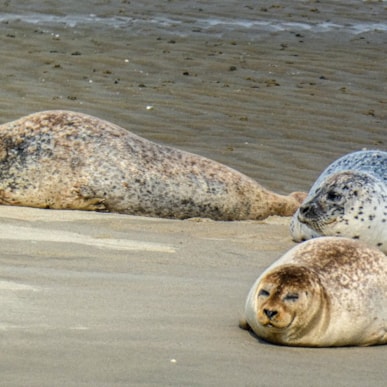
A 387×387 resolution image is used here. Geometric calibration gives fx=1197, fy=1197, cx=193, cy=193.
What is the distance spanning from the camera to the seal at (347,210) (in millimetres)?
6172

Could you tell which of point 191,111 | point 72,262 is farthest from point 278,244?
point 191,111

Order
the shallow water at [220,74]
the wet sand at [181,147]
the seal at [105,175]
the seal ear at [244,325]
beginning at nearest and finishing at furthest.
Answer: the wet sand at [181,147] < the seal ear at [244,325] < the seal at [105,175] < the shallow water at [220,74]

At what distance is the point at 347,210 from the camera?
6.22m

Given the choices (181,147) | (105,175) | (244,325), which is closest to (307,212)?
(105,175)

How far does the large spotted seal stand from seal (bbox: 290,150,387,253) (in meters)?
1.87

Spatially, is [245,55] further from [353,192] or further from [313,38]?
[353,192]

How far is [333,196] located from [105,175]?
66.4 inches

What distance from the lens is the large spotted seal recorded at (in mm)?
3941

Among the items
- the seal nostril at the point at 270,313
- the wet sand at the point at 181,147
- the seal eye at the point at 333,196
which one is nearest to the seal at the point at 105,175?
the wet sand at the point at 181,147

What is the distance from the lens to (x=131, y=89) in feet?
40.0

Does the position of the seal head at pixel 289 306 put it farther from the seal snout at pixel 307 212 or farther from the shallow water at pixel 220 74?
the shallow water at pixel 220 74

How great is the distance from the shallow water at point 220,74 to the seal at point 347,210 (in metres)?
2.68

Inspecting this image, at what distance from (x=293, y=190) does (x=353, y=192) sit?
277cm

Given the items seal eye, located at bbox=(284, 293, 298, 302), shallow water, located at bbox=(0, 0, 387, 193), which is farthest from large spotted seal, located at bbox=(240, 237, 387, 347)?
shallow water, located at bbox=(0, 0, 387, 193)
